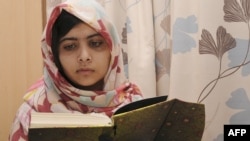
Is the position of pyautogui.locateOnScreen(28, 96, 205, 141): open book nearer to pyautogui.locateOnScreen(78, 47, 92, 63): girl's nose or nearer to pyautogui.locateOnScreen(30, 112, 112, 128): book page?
pyautogui.locateOnScreen(30, 112, 112, 128): book page

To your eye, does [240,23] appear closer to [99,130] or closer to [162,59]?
[162,59]

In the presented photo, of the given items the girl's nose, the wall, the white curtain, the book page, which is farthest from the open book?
the wall

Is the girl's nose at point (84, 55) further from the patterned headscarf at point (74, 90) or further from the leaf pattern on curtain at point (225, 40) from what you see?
the leaf pattern on curtain at point (225, 40)

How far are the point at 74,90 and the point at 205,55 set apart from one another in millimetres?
363

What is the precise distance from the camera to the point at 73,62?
74cm

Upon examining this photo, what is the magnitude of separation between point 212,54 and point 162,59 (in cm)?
17

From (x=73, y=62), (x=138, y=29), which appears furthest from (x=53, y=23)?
(x=138, y=29)

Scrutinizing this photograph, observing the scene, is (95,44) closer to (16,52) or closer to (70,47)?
(70,47)

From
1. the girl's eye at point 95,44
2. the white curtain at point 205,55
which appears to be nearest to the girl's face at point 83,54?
the girl's eye at point 95,44

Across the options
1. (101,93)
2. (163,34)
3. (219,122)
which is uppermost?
Result: (163,34)

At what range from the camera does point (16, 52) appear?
0.98 m

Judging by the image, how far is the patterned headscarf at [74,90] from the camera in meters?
0.76

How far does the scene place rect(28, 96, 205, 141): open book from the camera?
417 mm

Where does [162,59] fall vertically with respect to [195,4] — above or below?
below
